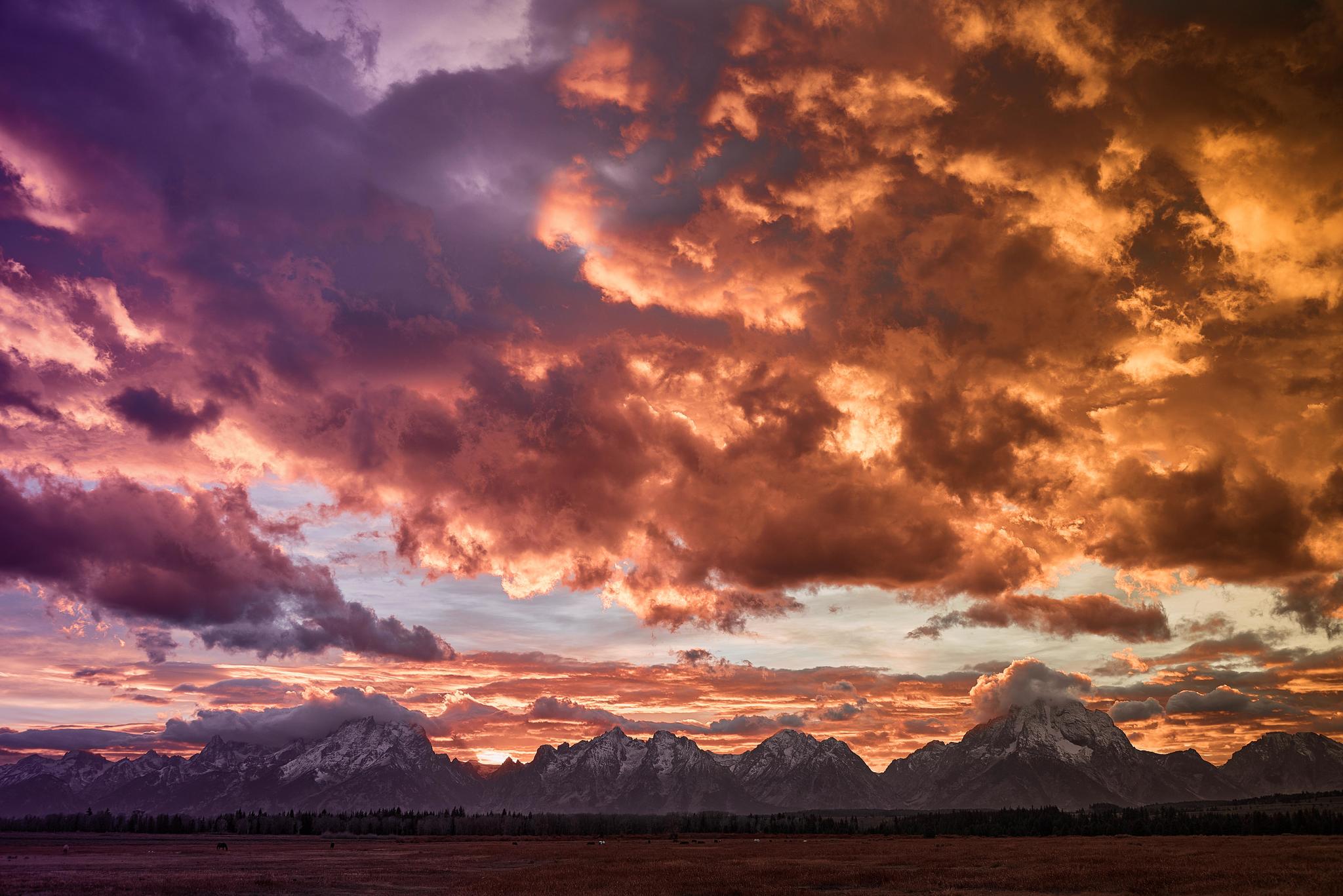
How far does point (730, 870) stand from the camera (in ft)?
310

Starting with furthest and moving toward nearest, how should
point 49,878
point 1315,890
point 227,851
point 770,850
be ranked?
point 227,851 < point 770,850 < point 49,878 < point 1315,890

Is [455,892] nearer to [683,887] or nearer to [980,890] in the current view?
[683,887]

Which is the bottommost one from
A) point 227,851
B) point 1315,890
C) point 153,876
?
point 227,851

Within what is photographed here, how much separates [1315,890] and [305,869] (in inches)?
4221

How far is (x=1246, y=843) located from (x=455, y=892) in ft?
432

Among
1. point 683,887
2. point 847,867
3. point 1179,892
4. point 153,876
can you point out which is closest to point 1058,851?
point 847,867

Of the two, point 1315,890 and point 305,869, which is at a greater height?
point 1315,890

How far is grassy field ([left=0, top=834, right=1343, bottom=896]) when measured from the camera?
7356cm

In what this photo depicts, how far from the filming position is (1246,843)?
5477 inches

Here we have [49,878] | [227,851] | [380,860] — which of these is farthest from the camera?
[227,851]

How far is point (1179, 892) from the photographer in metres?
65.8

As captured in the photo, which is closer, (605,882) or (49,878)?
(605,882)

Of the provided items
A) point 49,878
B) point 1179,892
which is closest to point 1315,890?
point 1179,892

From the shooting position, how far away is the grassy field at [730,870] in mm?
73562
